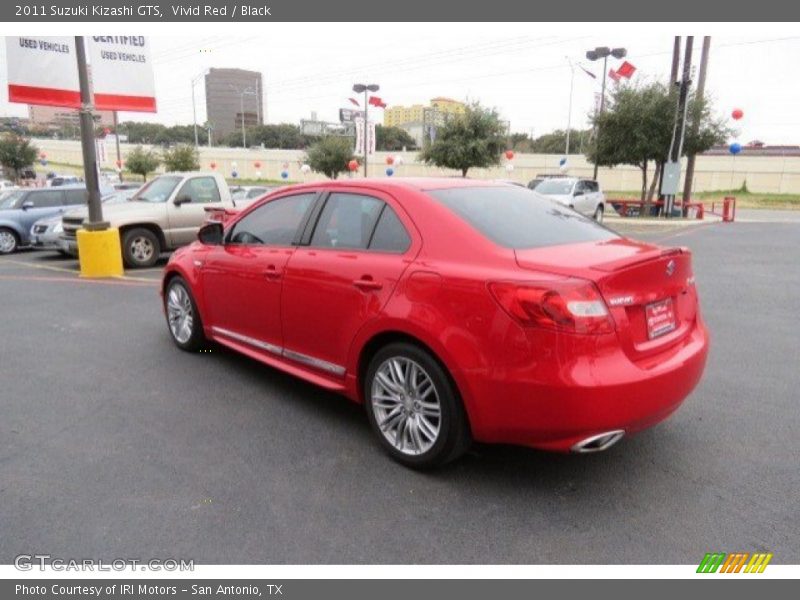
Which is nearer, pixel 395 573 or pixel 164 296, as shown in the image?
pixel 395 573

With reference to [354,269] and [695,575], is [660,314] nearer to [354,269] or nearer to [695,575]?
[695,575]

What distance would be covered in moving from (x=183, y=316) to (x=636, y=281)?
423 cm

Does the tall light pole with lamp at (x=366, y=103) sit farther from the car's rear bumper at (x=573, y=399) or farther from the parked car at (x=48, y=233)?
the car's rear bumper at (x=573, y=399)

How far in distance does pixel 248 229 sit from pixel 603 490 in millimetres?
3263

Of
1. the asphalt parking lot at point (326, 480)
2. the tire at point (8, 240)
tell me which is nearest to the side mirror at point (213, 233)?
the asphalt parking lot at point (326, 480)

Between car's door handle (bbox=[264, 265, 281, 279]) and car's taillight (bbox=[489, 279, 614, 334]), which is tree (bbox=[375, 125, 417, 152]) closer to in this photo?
car's door handle (bbox=[264, 265, 281, 279])

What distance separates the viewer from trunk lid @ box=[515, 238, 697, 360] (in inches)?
119

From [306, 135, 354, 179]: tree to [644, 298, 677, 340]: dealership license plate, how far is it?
132ft

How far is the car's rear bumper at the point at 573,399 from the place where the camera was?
2.88 meters

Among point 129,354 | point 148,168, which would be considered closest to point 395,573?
point 129,354

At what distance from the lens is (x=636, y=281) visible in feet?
10.2

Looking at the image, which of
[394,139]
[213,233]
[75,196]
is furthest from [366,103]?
[394,139]

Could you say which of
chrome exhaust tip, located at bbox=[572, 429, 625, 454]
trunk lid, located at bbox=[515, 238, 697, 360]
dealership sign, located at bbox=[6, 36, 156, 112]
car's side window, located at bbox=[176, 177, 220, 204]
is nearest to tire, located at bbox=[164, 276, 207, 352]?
trunk lid, located at bbox=[515, 238, 697, 360]

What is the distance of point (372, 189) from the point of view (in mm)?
3973
